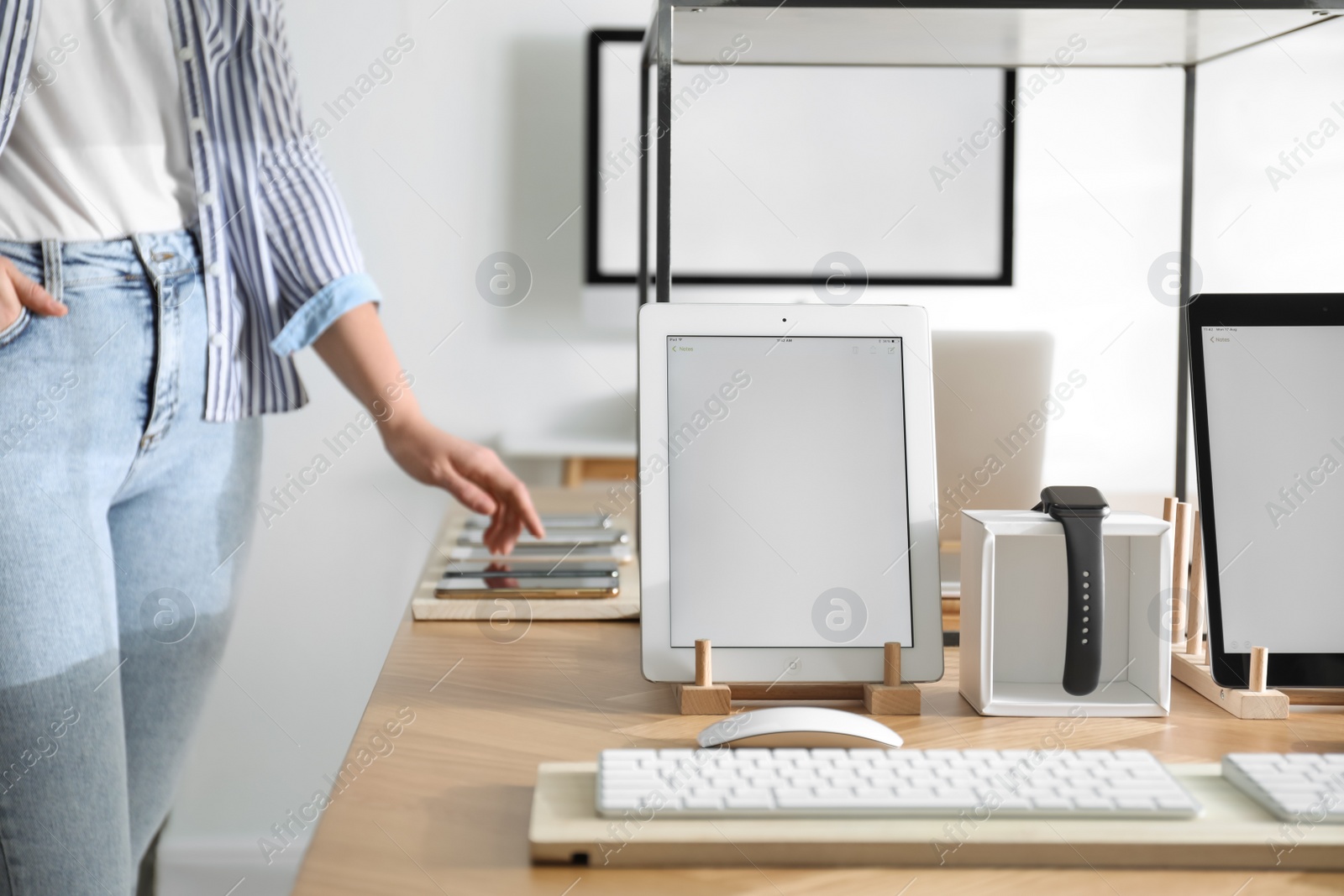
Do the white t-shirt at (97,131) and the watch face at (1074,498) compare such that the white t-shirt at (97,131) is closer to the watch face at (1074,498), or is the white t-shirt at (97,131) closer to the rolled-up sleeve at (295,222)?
the rolled-up sleeve at (295,222)

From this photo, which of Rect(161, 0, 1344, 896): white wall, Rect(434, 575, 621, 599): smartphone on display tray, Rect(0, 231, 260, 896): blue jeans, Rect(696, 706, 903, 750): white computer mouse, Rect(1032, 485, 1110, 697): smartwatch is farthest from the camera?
Rect(161, 0, 1344, 896): white wall

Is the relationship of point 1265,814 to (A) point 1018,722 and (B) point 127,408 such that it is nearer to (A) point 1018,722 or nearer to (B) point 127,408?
(A) point 1018,722

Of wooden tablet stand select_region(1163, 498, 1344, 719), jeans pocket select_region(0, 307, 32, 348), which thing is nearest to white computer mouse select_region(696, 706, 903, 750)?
wooden tablet stand select_region(1163, 498, 1344, 719)

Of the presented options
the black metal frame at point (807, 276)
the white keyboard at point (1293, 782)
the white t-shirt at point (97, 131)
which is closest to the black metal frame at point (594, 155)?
the black metal frame at point (807, 276)

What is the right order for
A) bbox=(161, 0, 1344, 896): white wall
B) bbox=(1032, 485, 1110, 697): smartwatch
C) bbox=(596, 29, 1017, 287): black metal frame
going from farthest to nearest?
bbox=(596, 29, 1017, 287): black metal frame
bbox=(161, 0, 1344, 896): white wall
bbox=(1032, 485, 1110, 697): smartwatch

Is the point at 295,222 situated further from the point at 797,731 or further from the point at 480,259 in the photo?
the point at 480,259

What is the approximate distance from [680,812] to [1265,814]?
0.34 metres

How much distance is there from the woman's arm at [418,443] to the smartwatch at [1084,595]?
1.54ft

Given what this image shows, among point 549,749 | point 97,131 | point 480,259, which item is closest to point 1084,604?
point 549,749

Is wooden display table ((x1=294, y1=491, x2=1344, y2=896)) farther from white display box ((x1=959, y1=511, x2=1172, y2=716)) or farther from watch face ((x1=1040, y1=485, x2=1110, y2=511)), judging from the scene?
watch face ((x1=1040, y1=485, x2=1110, y2=511))

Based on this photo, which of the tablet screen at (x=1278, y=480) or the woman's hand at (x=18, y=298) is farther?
the woman's hand at (x=18, y=298)

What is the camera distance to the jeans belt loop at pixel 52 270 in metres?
0.95

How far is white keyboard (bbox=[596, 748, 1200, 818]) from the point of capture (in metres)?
0.55

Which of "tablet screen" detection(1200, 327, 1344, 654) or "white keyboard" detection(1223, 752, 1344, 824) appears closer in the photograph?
"white keyboard" detection(1223, 752, 1344, 824)
